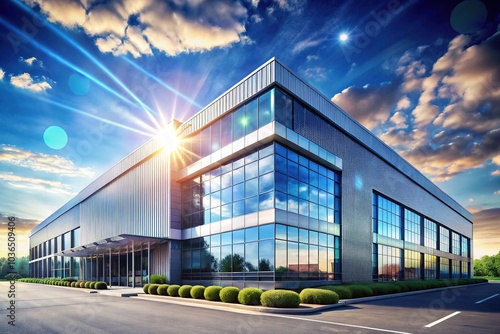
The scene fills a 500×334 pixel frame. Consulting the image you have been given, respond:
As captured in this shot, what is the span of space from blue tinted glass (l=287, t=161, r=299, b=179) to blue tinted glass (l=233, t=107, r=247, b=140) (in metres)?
4.03

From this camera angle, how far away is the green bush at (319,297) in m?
16.9

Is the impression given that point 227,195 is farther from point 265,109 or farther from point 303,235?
point 265,109

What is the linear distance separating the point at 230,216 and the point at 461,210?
60923 millimetres

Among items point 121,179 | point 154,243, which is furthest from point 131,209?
point 154,243

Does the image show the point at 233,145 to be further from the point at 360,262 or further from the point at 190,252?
the point at 360,262

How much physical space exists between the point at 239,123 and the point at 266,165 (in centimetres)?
433

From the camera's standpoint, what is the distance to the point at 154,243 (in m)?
31.1

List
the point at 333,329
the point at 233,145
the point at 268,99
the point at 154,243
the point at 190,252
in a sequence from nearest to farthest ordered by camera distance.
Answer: the point at 333,329
the point at 268,99
the point at 233,145
the point at 190,252
the point at 154,243

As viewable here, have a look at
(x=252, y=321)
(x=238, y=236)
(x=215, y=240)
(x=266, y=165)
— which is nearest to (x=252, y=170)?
(x=266, y=165)

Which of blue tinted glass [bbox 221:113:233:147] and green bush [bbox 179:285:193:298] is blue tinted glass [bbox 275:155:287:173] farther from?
green bush [bbox 179:285:193:298]

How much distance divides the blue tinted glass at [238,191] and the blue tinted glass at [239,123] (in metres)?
3.51

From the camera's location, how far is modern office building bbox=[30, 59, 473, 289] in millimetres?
22391

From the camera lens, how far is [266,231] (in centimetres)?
2170

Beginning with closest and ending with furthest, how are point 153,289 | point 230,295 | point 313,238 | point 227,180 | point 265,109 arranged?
point 230,295 → point 265,109 → point 313,238 → point 153,289 → point 227,180
